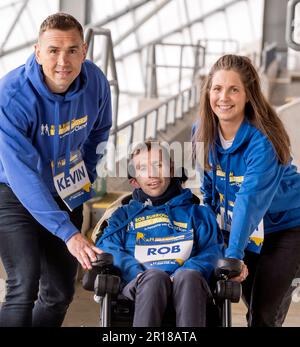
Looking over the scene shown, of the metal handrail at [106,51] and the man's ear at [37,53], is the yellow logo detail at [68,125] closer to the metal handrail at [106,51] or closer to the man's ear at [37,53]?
the man's ear at [37,53]

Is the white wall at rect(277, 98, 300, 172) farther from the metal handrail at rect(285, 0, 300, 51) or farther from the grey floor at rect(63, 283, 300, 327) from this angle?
the grey floor at rect(63, 283, 300, 327)

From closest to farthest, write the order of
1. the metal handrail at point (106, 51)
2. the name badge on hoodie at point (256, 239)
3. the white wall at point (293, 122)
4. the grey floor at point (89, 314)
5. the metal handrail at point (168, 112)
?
the name badge on hoodie at point (256, 239)
the grey floor at point (89, 314)
the white wall at point (293, 122)
the metal handrail at point (106, 51)
the metal handrail at point (168, 112)

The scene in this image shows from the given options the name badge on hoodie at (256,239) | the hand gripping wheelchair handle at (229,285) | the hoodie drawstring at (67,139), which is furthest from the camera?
the name badge on hoodie at (256,239)

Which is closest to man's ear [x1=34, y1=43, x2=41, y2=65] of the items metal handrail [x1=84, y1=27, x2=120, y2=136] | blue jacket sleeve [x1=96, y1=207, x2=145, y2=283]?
blue jacket sleeve [x1=96, y1=207, x2=145, y2=283]

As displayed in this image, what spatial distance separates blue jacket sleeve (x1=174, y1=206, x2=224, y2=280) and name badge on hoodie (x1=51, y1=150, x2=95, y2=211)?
0.48 meters

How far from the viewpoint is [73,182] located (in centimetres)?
291

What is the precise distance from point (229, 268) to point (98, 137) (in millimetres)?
909

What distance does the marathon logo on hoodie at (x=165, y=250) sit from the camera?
2.76m

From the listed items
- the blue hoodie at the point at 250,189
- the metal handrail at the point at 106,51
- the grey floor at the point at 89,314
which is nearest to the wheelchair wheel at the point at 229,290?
the blue hoodie at the point at 250,189

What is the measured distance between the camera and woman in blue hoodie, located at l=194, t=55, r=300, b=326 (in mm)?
2666

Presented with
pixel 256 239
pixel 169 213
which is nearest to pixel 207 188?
pixel 169 213

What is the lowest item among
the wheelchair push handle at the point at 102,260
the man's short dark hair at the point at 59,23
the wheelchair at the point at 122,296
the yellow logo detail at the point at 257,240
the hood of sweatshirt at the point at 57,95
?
the wheelchair at the point at 122,296

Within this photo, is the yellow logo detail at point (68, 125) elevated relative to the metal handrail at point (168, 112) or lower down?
elevated

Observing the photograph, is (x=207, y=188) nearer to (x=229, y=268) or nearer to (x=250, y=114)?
(x=250, y=114)
